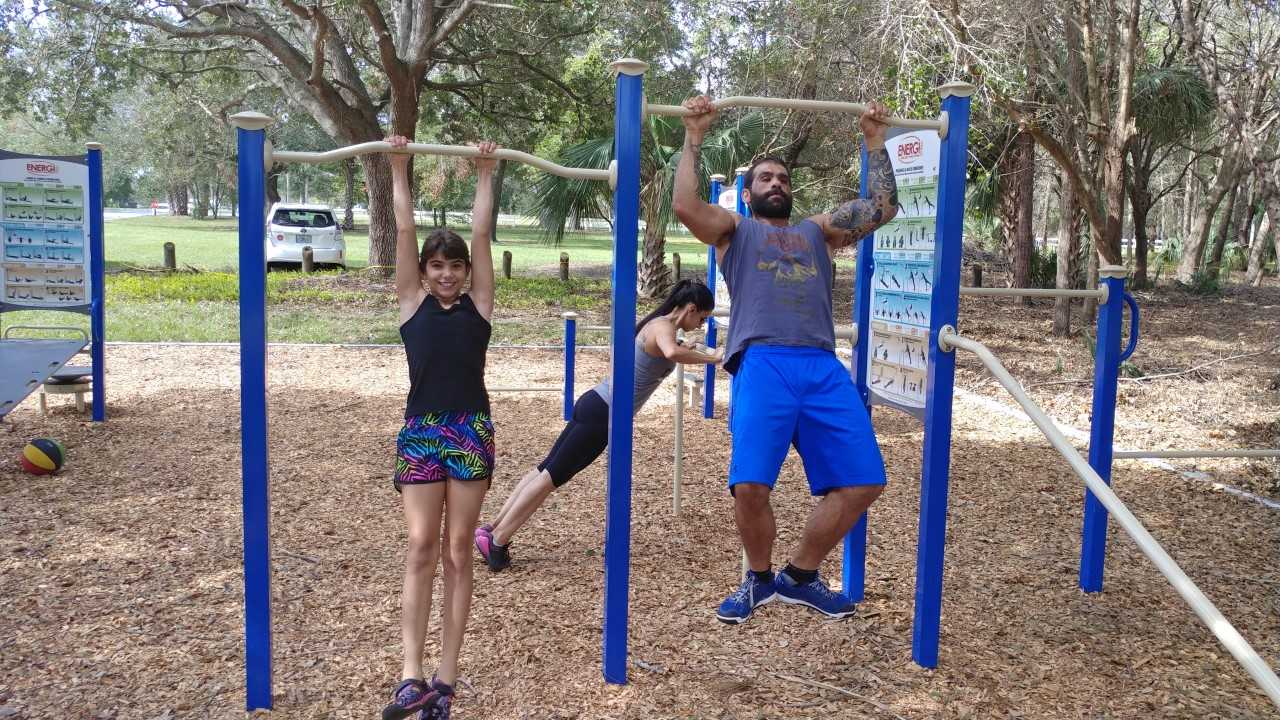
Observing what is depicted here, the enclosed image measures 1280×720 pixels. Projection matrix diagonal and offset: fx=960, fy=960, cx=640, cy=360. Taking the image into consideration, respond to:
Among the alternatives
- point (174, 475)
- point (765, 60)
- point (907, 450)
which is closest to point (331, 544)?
point (174, 475)

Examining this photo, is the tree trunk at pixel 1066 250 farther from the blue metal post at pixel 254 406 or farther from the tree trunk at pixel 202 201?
the tree trunk at pixel 202 201

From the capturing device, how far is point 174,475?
5.71 metres

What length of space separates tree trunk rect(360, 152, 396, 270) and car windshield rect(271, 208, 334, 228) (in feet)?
10.1

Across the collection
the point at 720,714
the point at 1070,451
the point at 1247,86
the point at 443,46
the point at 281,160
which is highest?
the point at 443,46

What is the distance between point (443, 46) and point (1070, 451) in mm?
16352

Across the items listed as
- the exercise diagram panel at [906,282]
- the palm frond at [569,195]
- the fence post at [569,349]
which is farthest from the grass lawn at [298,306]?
the exercise diagram panel at [906,282]

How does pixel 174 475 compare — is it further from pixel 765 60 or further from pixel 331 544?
pixel 765 60

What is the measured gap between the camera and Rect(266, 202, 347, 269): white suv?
63.4 ft

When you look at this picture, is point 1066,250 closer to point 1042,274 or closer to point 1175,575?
point 1042,274

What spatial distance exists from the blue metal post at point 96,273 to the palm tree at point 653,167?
6217 millimetres

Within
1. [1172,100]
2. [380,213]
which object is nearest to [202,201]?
[380,213]

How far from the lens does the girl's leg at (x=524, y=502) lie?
4.18 metres

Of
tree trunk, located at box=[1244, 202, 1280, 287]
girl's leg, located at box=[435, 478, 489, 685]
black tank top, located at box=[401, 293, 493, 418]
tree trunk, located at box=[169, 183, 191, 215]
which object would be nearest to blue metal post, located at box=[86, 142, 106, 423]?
black tank top, located at box=[401, 293, 493, 418]

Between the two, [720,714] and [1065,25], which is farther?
[1065,25]
